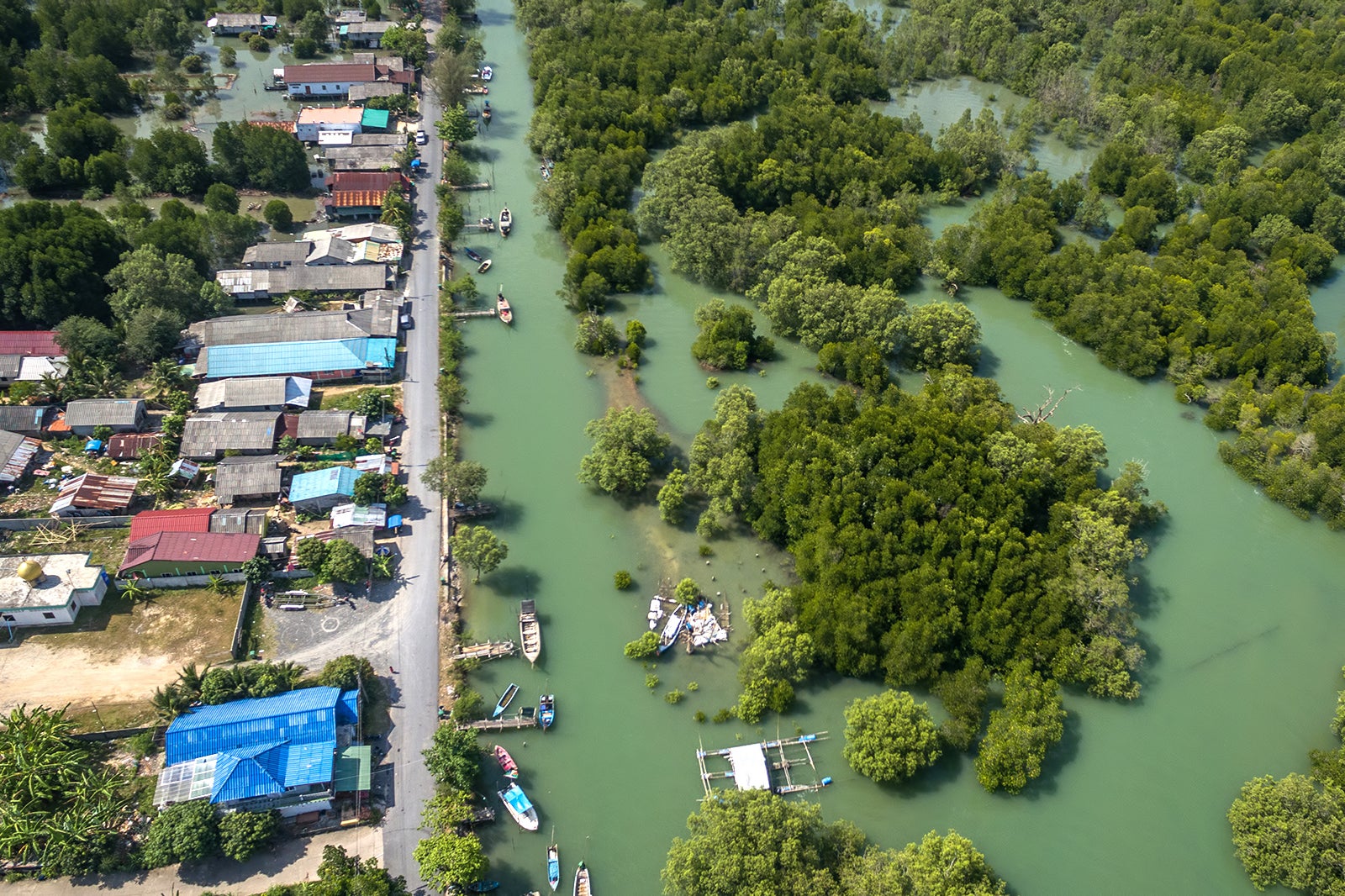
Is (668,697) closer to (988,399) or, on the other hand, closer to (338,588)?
(338,588)

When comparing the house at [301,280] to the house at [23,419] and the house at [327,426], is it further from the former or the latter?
the house at [23,419]

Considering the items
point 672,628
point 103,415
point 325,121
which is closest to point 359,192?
point 325,121

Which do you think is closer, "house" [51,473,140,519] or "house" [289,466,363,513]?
"house" [51,473,140,519]

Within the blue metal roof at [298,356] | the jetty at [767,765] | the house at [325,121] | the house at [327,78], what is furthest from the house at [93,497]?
the house at [327,78]

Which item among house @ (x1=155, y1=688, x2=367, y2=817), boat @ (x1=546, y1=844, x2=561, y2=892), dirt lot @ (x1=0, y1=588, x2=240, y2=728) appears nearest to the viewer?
house @ (x1=155, y1=688, x2=367, y2=817)

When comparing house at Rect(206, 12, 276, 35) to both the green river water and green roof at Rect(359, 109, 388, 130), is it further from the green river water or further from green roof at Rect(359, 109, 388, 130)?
the green river water

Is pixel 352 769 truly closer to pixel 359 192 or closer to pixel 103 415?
pixel 103 415

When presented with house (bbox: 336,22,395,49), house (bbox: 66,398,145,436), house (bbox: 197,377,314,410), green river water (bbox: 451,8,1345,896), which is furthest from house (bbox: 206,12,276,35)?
house (bbox: 66,398,145,436)
